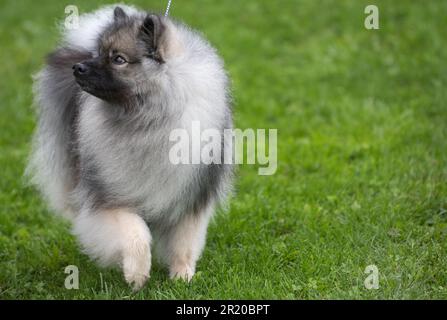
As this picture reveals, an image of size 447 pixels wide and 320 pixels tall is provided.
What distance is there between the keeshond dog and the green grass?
299 mm

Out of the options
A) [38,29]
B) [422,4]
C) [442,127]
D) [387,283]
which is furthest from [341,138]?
[38,29]

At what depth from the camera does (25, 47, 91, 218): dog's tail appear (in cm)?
456

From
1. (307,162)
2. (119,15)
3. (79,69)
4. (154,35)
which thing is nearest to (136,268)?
(79,69)

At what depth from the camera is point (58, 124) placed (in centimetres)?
467

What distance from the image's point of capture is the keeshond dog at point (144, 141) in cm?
378

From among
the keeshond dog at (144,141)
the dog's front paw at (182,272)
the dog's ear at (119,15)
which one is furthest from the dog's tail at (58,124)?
the dog's front paw at (182,272)

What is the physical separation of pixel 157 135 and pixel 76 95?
3.02 ft

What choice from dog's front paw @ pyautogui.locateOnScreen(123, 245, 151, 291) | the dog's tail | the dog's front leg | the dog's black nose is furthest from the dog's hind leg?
the dog's black nose

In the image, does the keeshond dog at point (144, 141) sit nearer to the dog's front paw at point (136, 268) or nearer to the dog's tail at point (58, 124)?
the dog's front paw at point (136, 268)

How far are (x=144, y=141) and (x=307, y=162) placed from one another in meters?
2.48

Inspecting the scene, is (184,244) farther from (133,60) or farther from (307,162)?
(307,162)

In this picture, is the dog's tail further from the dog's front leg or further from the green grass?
the dog's front leg

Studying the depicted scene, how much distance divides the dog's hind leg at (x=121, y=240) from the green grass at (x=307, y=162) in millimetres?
170
